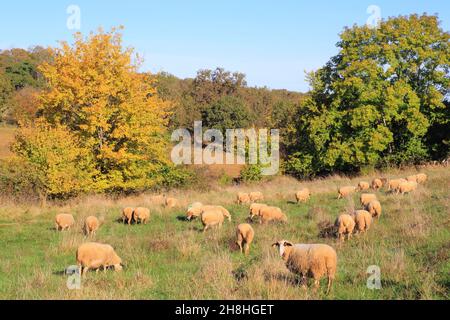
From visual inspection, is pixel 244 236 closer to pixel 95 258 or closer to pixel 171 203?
pixel 95 258

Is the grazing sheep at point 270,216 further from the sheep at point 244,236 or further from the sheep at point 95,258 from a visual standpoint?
the sheep at point 95,258

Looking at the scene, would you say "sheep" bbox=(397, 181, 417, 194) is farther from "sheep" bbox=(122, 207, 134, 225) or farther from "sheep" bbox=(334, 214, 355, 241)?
"sheep" bbox=(122, 207, 134, 225)

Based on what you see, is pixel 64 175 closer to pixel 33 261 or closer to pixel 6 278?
pixel 33 261

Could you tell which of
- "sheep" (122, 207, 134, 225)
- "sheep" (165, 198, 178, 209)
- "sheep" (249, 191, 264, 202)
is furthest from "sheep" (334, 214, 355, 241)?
"sheep" (165, 198, 178, 209)

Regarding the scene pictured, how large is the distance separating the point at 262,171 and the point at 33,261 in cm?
3335

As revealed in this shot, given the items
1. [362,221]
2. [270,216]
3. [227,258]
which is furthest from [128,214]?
[362,221]

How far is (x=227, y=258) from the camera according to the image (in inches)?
404

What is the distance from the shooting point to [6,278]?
32.7ft

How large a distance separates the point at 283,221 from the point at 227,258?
6.75 m

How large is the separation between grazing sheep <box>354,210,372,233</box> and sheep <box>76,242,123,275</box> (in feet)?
23.8

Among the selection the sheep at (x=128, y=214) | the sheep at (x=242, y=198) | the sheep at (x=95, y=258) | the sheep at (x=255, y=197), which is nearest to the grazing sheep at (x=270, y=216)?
the sheep at (x=128, y=214)

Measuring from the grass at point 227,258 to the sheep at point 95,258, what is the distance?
0.32 metres
